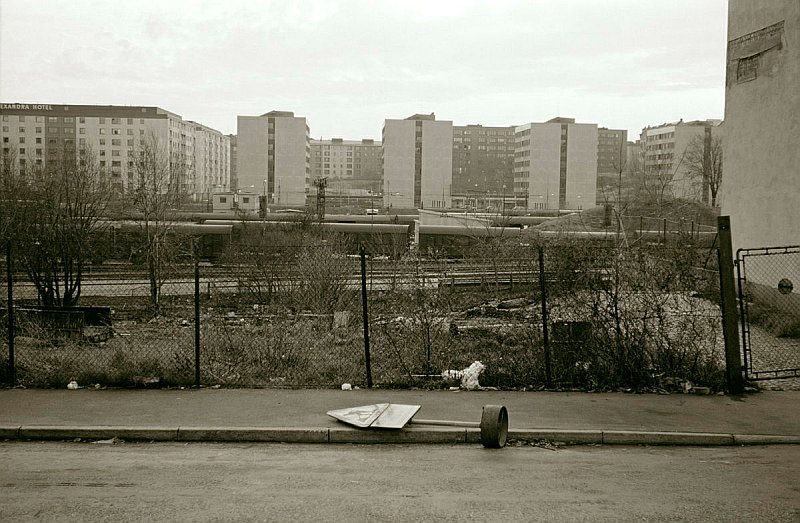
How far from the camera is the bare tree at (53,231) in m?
24.1

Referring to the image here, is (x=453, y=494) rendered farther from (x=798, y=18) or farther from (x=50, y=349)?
(x=798, y=18)

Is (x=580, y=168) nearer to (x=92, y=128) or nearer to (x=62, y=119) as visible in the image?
(x=92, y=128)

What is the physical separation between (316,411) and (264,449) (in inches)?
49.5

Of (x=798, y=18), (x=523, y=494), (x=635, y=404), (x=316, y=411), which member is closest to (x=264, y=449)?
(x=316, y=411)

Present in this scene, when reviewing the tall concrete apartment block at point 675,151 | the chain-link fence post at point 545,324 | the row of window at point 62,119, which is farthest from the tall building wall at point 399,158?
the chain-link fence post at point 545,324

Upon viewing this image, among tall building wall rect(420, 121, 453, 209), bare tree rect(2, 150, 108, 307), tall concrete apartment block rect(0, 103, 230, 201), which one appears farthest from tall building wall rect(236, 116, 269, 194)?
bare tree rect(2, 150, 108, 307)

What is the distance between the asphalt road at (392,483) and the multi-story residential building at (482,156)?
149 m

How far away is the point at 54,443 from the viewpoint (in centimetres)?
792

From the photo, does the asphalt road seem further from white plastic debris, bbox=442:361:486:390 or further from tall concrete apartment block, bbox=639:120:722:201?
tall concrete apartment block, bbox=639:120:722:201

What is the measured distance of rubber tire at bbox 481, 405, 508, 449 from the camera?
7.57 m

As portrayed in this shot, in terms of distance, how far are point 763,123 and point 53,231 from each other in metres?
22.6

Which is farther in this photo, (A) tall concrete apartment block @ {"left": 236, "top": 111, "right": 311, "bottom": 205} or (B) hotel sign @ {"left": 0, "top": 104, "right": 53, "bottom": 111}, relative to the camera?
(B) hotel sign @ {"left": 0, "top": 104, "right": 53, "bottom": 111}

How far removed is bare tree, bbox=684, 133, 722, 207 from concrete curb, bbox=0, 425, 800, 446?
270 feet

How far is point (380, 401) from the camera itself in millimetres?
9484
